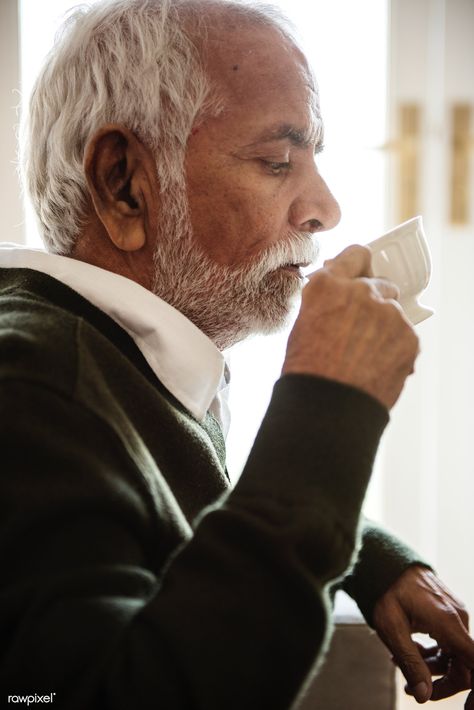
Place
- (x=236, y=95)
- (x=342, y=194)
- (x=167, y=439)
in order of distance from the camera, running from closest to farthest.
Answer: (x=167, y=439) → (x=236, y=95) → (x=342, y=194)

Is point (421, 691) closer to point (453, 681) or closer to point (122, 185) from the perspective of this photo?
point (453, 681)

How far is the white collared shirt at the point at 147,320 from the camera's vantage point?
788 mm

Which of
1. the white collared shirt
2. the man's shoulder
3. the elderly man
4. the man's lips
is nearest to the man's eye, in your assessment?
the elderly man

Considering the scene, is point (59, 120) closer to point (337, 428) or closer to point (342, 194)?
point (337, 428)

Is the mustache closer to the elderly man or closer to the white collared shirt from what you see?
the elderly man

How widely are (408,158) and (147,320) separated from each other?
1783 millimetres

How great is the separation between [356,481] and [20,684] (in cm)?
28

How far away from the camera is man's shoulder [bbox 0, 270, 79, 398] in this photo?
1.90ft

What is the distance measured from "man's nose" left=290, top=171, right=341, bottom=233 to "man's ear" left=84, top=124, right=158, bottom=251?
0.19 meters

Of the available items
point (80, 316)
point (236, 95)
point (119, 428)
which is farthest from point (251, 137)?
point (119, 428)

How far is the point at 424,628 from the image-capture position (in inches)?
35.3

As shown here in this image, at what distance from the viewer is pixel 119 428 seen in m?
0.59

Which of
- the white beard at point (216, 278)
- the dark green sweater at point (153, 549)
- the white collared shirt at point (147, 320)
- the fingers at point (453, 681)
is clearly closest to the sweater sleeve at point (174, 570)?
the dark green sweater at point (153, 549)

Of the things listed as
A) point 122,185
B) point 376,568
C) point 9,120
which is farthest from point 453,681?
point 9,120
